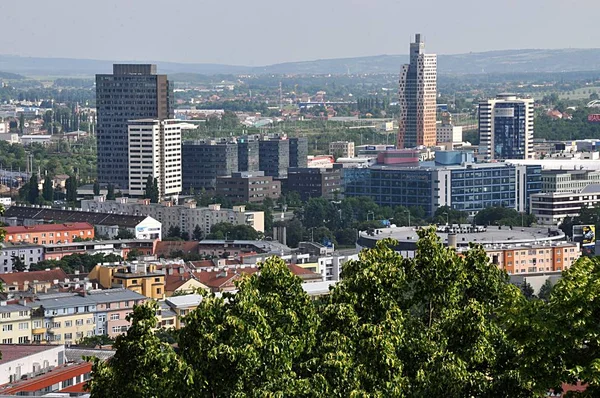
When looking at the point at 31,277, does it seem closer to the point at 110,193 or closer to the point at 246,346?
the point at 110,193

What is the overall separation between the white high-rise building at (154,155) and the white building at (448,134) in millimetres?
37874

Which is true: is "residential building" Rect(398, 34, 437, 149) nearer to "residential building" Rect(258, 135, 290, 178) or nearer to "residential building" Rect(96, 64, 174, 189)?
"residential building" Rect(258, 135, 290, 178)

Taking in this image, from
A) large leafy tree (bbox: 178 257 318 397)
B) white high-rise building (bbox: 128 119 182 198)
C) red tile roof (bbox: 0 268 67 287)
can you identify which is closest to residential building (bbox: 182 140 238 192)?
white high-rise building (bbox: 128 119 182 198)

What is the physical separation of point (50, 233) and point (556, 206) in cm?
2135

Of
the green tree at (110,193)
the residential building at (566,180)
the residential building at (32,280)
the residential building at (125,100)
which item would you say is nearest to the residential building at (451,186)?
→ the residential building at (566,180)

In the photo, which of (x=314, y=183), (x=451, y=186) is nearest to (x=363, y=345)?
(x=451, y=186)

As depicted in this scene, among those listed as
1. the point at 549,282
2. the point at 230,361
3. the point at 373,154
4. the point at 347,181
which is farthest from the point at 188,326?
the point at 373,154

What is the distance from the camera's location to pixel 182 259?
57.2 meters

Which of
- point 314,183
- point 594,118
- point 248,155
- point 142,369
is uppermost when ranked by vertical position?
point 142,369

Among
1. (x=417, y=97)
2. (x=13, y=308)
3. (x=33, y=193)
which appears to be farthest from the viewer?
(x=417, y=97)

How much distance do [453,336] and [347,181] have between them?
67.8 metres

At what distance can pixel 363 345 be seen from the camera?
17547 mm

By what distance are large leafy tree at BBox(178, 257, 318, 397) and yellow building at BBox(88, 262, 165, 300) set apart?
1084 inches

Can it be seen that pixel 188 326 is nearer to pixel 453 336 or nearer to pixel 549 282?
pixel 453 336
